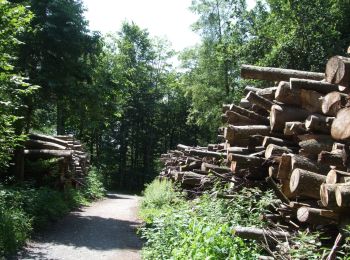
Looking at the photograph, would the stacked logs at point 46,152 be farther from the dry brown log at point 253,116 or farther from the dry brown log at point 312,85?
the dry brown log at point 312,85

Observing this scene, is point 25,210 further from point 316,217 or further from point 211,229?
point 316,217

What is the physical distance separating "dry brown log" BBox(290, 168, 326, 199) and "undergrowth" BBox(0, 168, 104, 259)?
6921 mm

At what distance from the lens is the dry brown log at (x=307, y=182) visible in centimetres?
575

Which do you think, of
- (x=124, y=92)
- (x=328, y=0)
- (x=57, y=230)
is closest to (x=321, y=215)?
(x=57, y=230)

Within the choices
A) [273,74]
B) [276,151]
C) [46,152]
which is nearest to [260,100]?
[273,74]

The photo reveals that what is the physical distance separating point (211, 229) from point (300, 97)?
2.71 meters

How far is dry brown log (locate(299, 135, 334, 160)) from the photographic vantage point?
6207 mm

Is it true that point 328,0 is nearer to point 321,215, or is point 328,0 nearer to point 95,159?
point 321,215

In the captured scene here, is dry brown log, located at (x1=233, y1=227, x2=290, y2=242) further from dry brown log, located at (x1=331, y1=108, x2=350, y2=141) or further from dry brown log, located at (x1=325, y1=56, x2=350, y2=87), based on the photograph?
dry brown log, located at (x1=325, y1=56, x2=350, y2=87)

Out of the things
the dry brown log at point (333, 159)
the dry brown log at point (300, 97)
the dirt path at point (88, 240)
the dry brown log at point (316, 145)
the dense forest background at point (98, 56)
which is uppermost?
the dense forest background at point (98, 56)

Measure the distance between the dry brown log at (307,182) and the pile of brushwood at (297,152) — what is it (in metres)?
0.01

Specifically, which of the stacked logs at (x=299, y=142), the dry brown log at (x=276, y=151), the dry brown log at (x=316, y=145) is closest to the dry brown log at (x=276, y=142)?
the stacked logs at (x=299, y=142)

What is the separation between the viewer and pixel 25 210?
521 inches

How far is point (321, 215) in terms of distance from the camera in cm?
561
